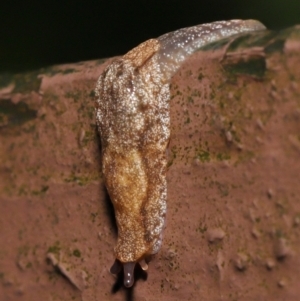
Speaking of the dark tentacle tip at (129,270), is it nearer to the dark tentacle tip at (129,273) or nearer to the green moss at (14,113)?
the dark tentacle tip at (129,273)

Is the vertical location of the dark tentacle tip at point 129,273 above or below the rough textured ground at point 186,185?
below

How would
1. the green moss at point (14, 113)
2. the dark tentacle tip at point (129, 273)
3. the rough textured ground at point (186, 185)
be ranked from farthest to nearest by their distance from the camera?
the green moss at point (14, 113) → the dark tentacle tip at point (129, 273) → the rough textured ground at point (186, 185)

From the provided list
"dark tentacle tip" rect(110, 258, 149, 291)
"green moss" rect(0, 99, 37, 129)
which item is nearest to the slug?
"dark tentacle tip" rect(110, 258, 149, 291)

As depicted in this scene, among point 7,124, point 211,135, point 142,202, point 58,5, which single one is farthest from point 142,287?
point 58,5

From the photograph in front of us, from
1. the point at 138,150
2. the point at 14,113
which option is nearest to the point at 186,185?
the point at 138,150

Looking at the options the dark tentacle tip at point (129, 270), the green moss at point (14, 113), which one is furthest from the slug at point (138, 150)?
the green moss at point (14, 113)

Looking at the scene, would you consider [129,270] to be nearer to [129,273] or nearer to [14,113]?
[129,273]
